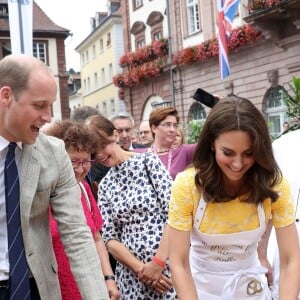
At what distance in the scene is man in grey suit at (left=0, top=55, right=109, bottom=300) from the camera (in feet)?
6.59

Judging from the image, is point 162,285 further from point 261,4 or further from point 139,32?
point 139,32

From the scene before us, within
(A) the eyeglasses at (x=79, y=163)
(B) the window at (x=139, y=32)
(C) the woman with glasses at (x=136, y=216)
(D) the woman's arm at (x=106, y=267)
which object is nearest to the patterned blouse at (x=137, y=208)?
(C) the woman with glasses at (x=136, y=216)

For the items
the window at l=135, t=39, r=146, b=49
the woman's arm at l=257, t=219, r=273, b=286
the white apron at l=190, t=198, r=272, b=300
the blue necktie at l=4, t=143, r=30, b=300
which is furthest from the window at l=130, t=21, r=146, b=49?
the blue necktie at l=4, t=143, r=30, b=300

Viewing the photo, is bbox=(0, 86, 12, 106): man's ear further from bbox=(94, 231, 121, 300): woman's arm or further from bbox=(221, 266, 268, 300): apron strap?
bbox=(94, 231, 121, 300): woman's arm

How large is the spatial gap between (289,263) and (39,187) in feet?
3.46

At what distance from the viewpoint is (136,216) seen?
329cm

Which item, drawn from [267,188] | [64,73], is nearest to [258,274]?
[267,188]

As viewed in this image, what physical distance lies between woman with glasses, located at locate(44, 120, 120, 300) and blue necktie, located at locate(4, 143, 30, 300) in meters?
0.63

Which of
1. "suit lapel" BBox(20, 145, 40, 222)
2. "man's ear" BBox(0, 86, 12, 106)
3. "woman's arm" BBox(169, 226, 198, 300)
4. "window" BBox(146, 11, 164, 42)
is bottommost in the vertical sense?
"woman's arm" BBox(169, 226, 198, 300)

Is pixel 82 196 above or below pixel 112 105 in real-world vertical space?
below

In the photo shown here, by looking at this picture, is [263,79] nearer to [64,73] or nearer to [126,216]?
[126,216]

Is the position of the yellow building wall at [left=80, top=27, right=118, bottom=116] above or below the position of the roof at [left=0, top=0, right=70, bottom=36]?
below

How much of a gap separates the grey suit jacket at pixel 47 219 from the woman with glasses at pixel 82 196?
0.47m

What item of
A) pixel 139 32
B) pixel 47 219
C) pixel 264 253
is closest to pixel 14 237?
pixel 47 219
